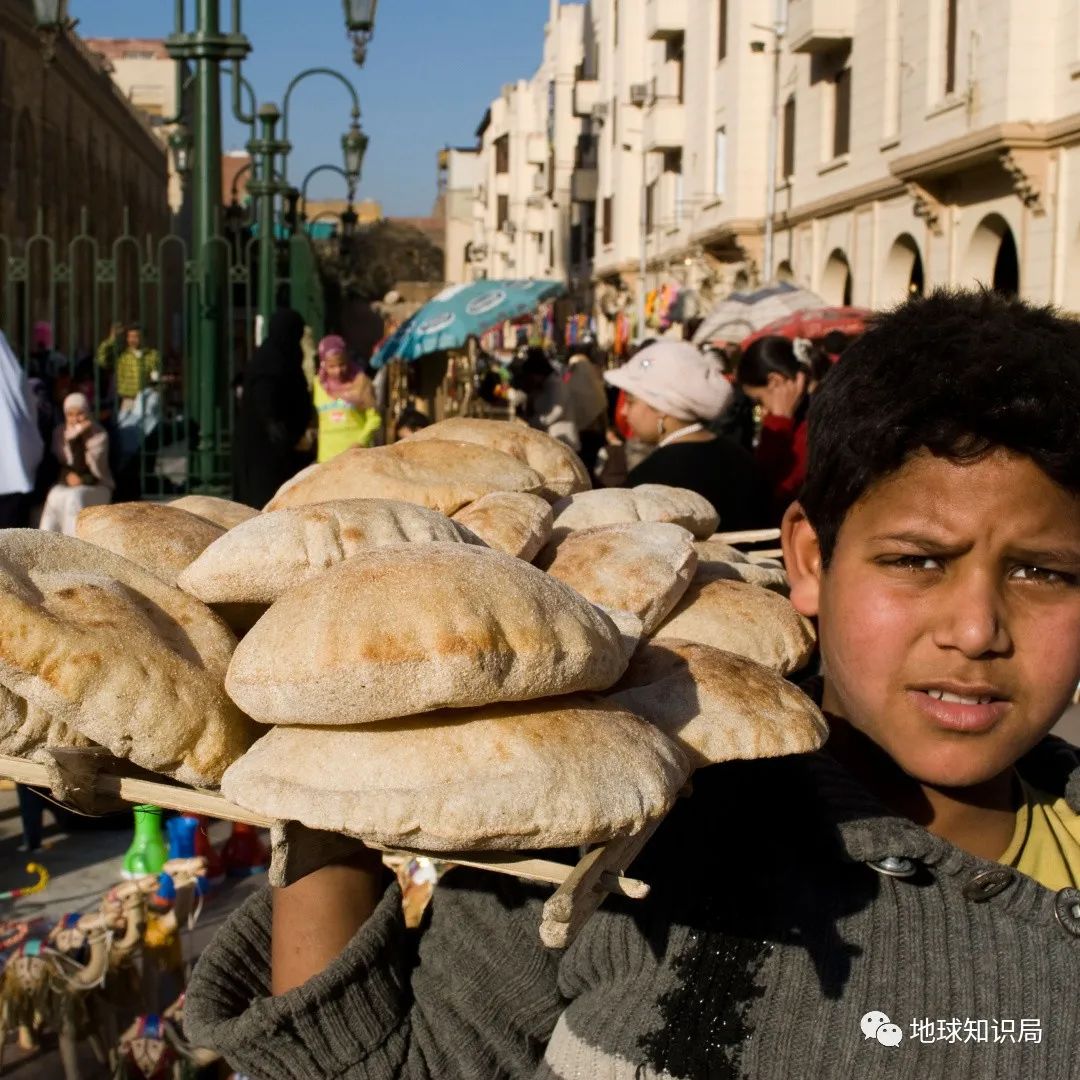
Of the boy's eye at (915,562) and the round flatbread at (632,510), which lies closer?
the boy's eye at (915,562)

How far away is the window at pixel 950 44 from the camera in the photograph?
58.2 feet

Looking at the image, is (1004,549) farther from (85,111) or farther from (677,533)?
(85,111)

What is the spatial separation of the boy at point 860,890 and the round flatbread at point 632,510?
375mm

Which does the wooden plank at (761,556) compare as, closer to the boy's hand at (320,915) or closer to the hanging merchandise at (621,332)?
the boy's hand at (320,915)

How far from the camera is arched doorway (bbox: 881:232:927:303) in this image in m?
20.1

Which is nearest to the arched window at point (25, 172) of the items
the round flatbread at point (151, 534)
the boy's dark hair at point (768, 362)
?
the boy's dark hair at point (768, 362)

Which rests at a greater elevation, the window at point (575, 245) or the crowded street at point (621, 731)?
the window at point (575, 245)

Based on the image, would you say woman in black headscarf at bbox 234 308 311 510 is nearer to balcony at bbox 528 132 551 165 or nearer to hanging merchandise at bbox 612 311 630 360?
hanging merchandise at bbox 612 311 630 360

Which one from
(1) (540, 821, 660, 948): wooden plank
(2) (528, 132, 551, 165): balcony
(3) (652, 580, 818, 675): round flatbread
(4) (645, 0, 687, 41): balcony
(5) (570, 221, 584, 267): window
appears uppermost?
(2) (528, 132, 551, 165): balcony

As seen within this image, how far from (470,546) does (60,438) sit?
694 cm

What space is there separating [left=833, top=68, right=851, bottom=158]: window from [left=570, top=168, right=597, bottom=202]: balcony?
72.7 ft

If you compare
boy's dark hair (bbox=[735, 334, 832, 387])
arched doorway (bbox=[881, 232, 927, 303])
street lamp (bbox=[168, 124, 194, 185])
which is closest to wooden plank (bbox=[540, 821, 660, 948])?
boy's dark hair (bbox=[735, 334, 832, 387])

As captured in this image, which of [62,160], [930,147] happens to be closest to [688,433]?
[930,147]

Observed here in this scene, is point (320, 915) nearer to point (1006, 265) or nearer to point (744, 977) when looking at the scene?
point (744, 977)
